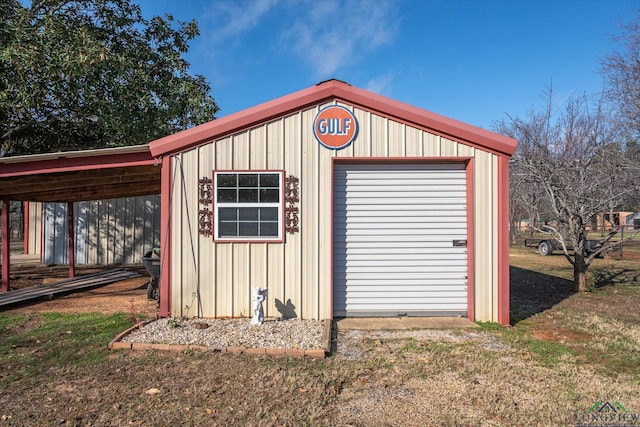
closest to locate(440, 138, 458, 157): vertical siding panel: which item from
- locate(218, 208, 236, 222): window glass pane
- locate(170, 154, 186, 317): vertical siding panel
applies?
locate(218, 208, 236, 222): window glass pane

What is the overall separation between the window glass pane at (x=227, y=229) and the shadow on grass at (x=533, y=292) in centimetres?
457

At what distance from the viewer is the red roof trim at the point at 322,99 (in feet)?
18.8

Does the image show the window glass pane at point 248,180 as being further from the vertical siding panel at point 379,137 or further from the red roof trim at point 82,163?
the vertical siding panel at point 379,137

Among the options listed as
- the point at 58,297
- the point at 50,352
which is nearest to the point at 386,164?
the point at 50,352

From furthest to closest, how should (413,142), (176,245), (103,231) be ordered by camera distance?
(103,231)
(413,142)
(176,245)

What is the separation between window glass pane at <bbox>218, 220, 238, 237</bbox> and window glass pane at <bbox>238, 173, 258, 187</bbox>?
63 centimetres

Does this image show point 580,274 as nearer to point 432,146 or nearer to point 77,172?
point 432,146

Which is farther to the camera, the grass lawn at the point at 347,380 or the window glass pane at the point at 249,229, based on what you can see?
the window glass pane at the point at 249,229

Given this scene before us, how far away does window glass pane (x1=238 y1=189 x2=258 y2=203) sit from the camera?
5824 mm

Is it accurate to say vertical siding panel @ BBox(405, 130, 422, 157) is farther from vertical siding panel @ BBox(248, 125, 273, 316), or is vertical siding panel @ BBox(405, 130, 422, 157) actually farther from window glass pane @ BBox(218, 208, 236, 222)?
window glass pane @ BBox(218, 208, 236, 222)

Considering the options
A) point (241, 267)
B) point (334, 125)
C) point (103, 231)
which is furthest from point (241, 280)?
point (103, 231)

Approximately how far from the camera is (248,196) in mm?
5836

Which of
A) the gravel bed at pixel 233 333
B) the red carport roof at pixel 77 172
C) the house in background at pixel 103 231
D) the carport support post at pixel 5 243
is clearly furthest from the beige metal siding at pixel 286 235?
the house in background at pixel 103 231

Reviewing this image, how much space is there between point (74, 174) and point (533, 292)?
9.68 m
